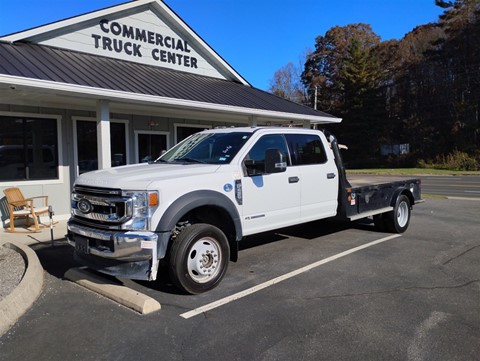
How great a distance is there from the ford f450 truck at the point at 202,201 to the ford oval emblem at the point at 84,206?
0.04 feet

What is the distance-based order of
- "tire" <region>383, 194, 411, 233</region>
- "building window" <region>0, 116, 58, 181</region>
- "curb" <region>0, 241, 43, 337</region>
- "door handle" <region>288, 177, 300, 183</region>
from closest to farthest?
"curb" <region>0, 241, 43, 337</region>, "door handle" <region>288, 177, 300, 183</region>, "tire" <region>383, 194, 411, 233</region>, "building window" <region>0, 116, 58, 181</region>

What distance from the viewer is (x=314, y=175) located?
21.9 feet

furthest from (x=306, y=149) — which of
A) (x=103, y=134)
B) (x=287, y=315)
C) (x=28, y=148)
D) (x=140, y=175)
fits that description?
(x=28, y=148)

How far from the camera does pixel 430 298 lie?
484 cm

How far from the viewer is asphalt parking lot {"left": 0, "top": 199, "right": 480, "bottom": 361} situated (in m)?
3.67

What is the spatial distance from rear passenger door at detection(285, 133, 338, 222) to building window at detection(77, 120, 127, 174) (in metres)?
6.74

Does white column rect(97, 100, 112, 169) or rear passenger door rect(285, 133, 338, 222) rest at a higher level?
white column rect(97, 100, 112, 169)

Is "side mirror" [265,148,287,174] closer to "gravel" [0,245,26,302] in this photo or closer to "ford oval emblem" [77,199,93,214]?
"ford oval emblem" [77,199,93,214]

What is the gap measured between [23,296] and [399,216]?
6913mm

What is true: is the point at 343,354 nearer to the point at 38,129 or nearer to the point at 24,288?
the point at 24,288

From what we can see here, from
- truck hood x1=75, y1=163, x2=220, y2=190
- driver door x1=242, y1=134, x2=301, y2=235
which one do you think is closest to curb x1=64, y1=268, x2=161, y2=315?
truck hood x1=75, y1=163, x2=220, y2=190

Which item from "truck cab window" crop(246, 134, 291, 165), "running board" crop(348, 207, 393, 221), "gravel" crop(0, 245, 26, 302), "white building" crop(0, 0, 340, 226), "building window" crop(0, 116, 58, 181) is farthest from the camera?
"building window" crop(0, 116, 58, 181)

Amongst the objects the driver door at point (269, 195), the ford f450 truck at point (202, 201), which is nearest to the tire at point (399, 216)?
the ford f450 truck at point (202, 201)

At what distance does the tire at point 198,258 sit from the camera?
15.6ft
